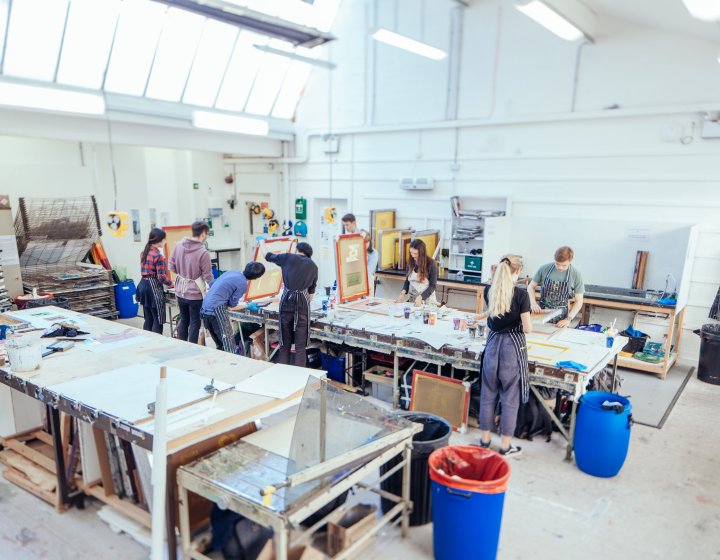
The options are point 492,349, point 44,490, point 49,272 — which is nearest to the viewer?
point 44,490

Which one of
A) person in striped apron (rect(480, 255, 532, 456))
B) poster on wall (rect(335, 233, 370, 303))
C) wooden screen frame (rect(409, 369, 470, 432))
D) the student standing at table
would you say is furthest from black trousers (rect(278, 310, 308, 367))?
the student standing at table

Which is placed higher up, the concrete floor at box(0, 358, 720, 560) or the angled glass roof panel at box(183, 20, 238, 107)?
the angled glass roof panel at box(183, 20, 238, 107)

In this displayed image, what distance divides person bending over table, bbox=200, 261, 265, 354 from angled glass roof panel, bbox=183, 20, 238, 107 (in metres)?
4.49

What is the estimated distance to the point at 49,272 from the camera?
7.36 m

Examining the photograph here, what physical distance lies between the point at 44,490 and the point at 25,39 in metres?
5.61

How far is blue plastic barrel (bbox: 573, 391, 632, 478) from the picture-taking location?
3.54 m

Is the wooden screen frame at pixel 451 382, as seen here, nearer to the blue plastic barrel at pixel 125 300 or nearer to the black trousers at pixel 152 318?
the black trousers at pixel 152 318

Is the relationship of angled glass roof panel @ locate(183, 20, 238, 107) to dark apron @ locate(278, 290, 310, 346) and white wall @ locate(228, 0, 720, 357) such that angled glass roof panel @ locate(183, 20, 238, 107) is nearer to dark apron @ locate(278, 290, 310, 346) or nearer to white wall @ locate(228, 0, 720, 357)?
white wall @ locate(228, 0, 720, 357)

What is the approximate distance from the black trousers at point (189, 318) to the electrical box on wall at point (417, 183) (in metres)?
3.99

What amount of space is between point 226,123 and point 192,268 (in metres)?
2.62

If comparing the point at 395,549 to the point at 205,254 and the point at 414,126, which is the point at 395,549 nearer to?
the point at 205,254

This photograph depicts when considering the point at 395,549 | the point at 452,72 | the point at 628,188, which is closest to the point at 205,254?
the point at 395,549

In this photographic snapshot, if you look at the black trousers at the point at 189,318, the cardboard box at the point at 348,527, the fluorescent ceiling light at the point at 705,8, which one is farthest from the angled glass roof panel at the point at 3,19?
the fluorescent ceiling light at the point at 705,8

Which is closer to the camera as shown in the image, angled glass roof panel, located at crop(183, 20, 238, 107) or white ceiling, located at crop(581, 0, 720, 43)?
white ceiling, located at crop(581, 0, 720, 43)
